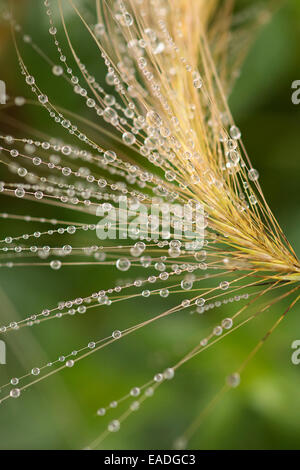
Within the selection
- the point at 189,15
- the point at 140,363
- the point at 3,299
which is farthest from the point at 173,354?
the point at 189,15

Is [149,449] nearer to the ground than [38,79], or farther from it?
nearer to the ground

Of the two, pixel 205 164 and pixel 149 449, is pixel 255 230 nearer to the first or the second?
pixel 205 164

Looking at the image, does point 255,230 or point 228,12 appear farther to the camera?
point 228,12

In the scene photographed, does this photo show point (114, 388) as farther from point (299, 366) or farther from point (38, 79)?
point (38, 79)

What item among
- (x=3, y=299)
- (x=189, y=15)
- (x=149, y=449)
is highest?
(x=189, y=15)

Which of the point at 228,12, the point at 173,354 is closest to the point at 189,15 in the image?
the point at 228,12
